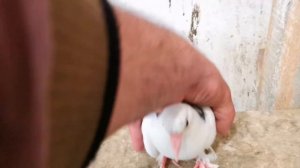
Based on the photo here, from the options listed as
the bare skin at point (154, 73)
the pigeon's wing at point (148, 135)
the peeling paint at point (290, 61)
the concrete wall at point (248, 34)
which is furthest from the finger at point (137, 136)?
the peeling paint at point (290, 61)

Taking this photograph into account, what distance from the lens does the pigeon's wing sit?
0.76 meters

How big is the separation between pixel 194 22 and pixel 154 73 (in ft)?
1.90

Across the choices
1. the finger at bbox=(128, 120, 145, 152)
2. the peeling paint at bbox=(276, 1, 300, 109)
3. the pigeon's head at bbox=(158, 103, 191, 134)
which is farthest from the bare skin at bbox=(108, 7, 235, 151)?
the peeling paint at bbox=(276, 1, 300, 109)

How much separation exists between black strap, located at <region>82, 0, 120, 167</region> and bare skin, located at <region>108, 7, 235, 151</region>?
35mm

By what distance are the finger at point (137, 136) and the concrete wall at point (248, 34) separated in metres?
0.29

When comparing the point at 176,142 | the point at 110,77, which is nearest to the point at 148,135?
the point at 176,142

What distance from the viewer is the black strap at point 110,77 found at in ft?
1.50

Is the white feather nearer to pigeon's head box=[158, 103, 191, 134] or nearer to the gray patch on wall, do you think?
pigeon's head box=[158, 103, 191, 134]

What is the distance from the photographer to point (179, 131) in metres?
0.73

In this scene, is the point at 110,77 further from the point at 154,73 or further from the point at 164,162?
the point at 164,162

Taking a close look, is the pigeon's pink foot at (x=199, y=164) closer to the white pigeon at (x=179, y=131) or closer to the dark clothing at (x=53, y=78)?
the white pigeon at (x=179, y=131)

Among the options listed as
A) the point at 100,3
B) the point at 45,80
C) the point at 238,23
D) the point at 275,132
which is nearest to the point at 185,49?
the point at 100,3

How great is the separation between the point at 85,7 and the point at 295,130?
0.65 m

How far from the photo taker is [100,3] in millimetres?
467
